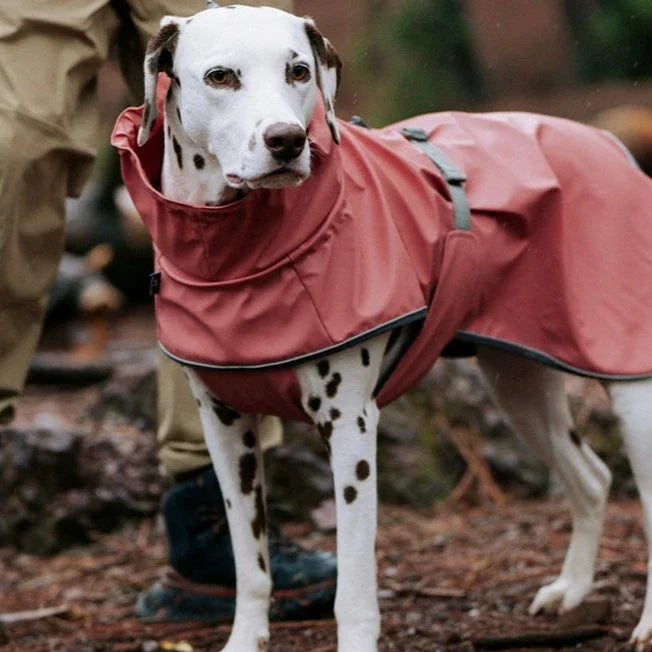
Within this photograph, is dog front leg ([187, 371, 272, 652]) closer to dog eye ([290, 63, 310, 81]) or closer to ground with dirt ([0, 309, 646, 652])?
ground with dirt ([0, 309, 646, 652])

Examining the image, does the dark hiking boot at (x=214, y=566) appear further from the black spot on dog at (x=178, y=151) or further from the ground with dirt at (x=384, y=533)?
the black spot on dog at (x=178, y=151)

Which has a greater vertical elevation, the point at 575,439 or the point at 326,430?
the point at 326,430

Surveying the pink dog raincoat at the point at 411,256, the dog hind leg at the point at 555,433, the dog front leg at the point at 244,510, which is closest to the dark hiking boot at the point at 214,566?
the dog front leg at the point at 244,510

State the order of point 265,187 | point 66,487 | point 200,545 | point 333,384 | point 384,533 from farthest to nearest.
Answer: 1. point 66,487
2. point 384,533
3. point 200,545
4. point 333,384
5. point 265,187

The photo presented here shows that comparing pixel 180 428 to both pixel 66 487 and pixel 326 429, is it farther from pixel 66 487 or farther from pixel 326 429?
pixel 66 487

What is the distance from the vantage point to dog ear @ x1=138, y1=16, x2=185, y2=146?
10.00ft

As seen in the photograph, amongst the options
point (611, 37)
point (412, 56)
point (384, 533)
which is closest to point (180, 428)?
Answer: point (384, 533)

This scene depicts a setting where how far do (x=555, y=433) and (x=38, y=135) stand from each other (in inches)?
70.0

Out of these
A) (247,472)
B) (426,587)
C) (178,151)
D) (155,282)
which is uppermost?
(178,151)

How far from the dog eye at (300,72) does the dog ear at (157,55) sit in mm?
290

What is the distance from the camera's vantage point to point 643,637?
11.5ft

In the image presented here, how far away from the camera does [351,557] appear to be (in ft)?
10.4

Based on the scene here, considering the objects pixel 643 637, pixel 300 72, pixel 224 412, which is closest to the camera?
pixel 300 72

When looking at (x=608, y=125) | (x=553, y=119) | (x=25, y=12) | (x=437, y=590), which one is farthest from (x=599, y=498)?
(x=608, y=125)
